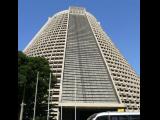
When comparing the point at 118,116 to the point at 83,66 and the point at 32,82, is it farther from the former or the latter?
the point at 83,66

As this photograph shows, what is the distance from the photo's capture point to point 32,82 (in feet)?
156

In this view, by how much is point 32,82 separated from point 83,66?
5191 cm

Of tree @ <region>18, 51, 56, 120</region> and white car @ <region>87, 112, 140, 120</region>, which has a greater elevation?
tree @ <region>18, 51, 56, 120</region>

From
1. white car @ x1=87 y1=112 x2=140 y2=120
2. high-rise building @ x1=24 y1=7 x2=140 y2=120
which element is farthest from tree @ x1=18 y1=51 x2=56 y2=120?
high-rise building @ x1=24 y1=7 x2=140 y2=120

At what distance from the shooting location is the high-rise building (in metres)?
83.8

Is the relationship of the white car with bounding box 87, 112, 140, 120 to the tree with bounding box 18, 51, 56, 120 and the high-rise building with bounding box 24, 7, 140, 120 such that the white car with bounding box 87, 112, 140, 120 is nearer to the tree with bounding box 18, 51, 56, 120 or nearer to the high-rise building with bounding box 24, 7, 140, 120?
the tree with bounding box 18, 51, 56, 120

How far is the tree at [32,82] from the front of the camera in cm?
4651

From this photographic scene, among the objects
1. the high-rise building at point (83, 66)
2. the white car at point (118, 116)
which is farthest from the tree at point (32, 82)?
the high-rise building at point (83, 66)

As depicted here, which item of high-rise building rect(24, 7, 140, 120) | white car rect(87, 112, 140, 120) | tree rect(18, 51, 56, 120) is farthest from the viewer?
high-rise building rect(24, 7, 140, 120)

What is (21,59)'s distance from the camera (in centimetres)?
4791

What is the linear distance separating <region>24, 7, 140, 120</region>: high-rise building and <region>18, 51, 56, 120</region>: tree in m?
24.2

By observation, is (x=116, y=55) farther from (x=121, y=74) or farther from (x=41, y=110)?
(x=41, y=110)
